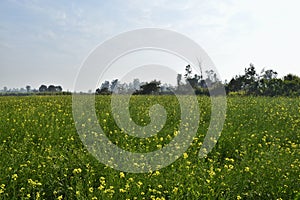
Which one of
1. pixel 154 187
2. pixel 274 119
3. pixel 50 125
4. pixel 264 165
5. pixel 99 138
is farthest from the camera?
pixel 274 119

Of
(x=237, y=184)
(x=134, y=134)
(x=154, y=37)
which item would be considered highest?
(x=154, y=37)

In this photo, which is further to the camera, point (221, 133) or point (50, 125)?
point (50, 125)

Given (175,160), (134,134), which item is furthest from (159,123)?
(175,160)

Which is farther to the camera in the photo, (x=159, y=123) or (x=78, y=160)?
(x=159, y=123)

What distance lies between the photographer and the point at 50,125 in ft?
25.5

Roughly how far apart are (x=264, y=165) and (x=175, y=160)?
4.42ft

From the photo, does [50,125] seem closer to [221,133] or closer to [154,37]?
[154,37]

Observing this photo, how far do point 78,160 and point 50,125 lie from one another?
3199 mm

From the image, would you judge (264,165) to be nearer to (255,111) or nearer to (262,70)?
(255,111)

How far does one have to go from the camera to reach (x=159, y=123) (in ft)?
27.3

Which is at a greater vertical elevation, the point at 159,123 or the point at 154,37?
the point at 154,37

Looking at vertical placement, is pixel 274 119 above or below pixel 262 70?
below

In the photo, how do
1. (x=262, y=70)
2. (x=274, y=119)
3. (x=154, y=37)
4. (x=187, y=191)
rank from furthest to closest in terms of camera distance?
(x=262, y=70), (x=274, y=119), (x=154, y=37), (x=187, y=191)

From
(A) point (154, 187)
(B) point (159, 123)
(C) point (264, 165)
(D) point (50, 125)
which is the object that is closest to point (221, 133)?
(B) point (159, 123)
